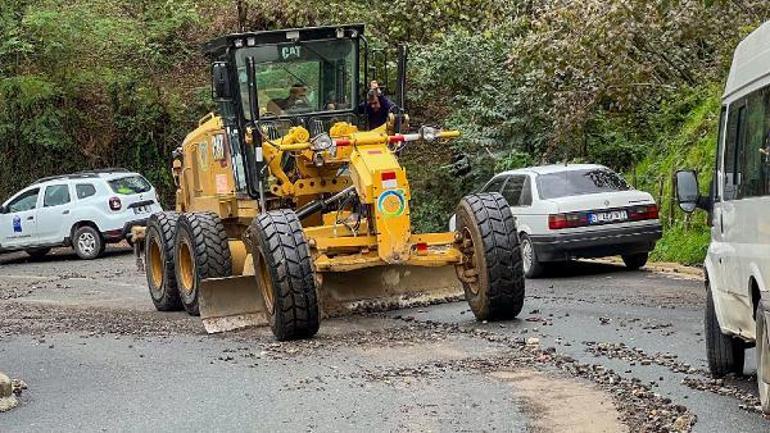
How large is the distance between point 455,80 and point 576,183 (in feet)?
35.4

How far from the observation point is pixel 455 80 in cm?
2903

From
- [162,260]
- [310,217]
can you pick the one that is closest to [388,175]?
[310,217]

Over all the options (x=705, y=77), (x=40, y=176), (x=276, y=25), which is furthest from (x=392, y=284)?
(x=40, y=176)

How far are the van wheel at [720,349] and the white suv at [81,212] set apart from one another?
19.7m

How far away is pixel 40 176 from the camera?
34812 millimetres

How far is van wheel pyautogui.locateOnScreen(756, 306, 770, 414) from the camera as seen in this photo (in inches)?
300

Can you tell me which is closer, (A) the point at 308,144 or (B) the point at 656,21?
(A) the point at 308,144

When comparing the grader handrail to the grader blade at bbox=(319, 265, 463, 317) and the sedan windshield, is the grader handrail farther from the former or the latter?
the sedan windshield

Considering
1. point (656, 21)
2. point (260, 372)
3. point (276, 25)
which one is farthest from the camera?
point (276, 25)

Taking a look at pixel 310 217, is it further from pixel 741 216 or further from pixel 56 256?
pixel 56 256

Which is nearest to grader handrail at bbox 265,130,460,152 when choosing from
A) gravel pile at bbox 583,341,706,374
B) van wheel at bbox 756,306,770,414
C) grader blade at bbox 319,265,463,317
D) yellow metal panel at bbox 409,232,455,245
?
yellow metal panel at bbox 409,232,455,245

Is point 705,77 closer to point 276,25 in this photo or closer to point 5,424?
point 276,25

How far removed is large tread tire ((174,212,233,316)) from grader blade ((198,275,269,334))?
1134 millimetres

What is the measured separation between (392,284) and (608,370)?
4.48 meters
